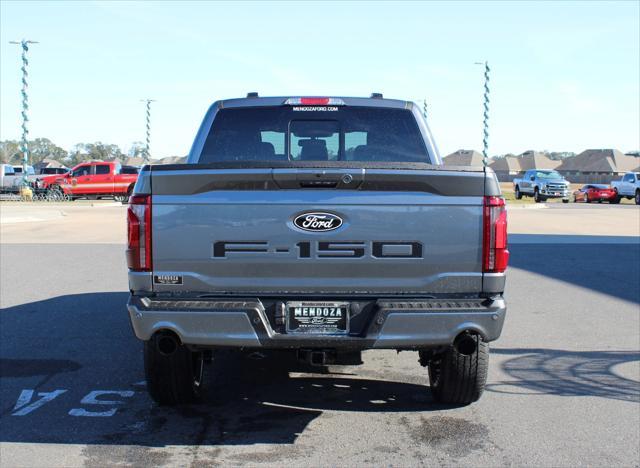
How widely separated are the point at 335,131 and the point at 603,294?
5.90 m

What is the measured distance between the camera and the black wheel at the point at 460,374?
199 inches

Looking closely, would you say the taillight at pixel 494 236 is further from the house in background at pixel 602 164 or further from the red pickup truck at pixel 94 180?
the house in background at pixel 602 164

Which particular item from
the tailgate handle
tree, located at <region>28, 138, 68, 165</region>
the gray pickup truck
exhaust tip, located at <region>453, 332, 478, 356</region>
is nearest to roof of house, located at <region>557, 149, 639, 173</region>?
exhaust tip, located at <region>453, 332, 478, 356</region>

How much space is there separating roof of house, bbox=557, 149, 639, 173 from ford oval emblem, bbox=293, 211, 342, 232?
100.0 m

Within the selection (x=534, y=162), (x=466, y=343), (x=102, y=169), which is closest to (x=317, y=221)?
(x=466, y=343)

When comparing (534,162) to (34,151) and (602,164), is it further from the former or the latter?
(34,151)

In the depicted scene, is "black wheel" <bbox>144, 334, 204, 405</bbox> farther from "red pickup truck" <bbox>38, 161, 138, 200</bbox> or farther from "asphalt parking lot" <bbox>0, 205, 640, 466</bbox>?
"red pickup truck" <bbox>38, 161, 138, 200</bbox>

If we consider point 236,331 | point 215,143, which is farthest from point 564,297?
point 236,331

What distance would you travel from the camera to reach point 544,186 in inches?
1866

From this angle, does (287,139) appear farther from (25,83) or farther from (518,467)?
(25,83)

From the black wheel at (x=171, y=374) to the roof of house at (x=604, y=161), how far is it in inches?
3926

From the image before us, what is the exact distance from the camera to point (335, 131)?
6.43m

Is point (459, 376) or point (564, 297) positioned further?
point (564, 297)

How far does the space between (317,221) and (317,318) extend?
58cm
